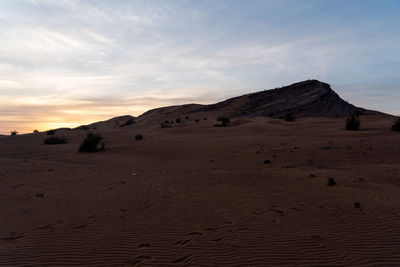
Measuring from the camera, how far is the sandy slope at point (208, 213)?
5.66 metres

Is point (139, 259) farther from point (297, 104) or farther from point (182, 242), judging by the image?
point (297, 104)

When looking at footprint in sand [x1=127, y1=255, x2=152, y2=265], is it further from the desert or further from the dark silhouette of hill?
the dark silhouette of hill

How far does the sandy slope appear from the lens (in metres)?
5.66

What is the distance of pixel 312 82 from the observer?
51594mm

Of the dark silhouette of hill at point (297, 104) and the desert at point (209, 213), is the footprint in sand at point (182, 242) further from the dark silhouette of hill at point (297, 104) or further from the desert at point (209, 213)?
the dark silhouette of hill at point (297, 104)

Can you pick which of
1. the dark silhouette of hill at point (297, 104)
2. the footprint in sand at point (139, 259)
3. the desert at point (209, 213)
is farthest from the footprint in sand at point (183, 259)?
the dark silhouette of hill at point (297, 104)

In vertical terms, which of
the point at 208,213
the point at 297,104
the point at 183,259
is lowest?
the point at 183,259

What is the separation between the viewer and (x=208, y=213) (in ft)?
26.3

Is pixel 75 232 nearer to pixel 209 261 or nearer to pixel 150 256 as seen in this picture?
pixel 150 256

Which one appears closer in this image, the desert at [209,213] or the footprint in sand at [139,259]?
the footprint in sand at [139,259]

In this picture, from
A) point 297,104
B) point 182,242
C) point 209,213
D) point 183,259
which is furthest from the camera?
point 297,104

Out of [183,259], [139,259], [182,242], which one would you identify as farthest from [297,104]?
[139,259]

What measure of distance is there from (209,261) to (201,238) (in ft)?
3.21

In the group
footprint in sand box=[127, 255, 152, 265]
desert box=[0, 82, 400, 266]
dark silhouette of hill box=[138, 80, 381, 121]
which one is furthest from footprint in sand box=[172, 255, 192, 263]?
dark silhouette of hill box=[138, 80, 381, 121]
